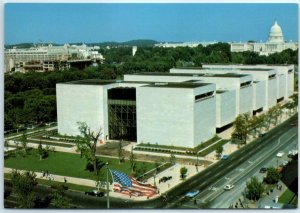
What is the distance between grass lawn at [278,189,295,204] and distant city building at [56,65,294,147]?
34.8ft

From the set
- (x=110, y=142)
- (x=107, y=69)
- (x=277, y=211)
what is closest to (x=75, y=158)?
(x=110, y=142)

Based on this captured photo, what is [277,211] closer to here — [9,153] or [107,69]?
[9,153]

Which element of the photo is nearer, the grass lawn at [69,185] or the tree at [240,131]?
the grass lawn at [69,185]

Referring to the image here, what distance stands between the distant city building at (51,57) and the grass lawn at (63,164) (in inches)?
1652

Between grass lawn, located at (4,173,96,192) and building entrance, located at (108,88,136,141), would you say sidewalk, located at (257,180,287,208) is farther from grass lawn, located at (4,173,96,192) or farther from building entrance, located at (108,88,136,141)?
building entrance, located at (108,88,136,141)

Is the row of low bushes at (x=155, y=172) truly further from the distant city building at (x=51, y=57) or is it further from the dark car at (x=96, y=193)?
the distant city building at (x=51, y=57)

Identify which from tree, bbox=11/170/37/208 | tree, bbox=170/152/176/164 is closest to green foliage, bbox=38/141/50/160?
tree, bbox=170/152/176/164

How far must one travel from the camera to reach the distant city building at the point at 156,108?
113ft

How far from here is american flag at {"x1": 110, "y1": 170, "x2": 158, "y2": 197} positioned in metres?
23.0

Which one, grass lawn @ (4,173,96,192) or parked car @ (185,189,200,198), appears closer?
parked car @ (185,189,200,198)

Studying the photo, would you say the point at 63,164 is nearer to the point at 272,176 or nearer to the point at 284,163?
the point at 272,176

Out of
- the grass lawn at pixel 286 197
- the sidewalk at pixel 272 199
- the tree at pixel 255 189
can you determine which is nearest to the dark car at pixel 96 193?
the tree at pixel 255 189

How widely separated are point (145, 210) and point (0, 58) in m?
9.62

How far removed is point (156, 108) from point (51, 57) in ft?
181
